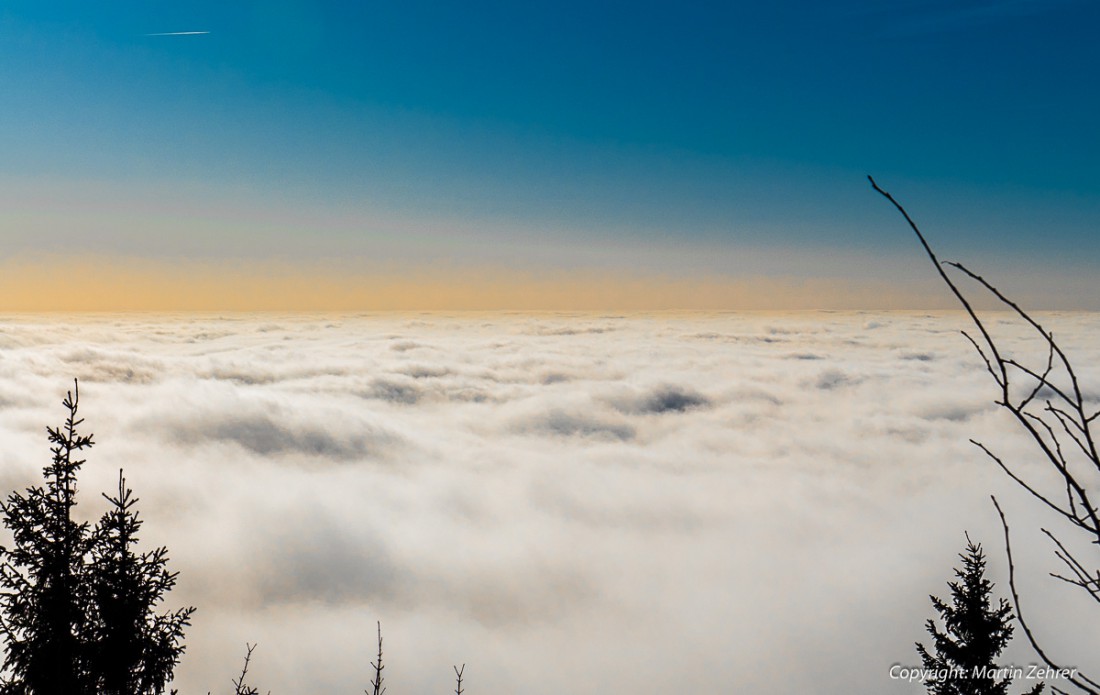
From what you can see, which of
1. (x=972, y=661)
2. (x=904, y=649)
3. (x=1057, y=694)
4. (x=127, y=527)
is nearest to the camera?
(x=1057, y=694)

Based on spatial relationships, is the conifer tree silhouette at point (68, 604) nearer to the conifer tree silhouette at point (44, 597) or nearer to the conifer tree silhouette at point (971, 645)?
the conifer tree silhouette at point (44, 597)

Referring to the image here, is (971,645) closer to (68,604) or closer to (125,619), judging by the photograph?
(125,619)

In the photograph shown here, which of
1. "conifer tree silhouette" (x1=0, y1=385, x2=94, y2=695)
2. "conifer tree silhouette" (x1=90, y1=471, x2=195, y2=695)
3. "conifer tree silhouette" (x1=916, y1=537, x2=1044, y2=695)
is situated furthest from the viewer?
"conifer tree silhouette" (x1=916, y1=537, x2=1044, y2=695)

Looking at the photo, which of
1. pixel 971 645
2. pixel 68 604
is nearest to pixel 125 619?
pixel 68 604

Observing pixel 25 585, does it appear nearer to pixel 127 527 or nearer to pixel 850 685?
pixel 127 527

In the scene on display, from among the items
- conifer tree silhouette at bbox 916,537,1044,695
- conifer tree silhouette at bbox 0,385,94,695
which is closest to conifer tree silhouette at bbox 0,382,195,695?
conifer tree silhouette at bbox 0,385,94,695

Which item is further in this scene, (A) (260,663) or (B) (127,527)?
(A) (260,663)

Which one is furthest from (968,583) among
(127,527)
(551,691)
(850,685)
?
(850,685)

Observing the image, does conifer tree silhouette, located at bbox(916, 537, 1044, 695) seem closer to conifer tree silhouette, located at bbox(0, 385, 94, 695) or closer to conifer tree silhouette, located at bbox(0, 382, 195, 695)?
conifer tree silhouette, located at bbox(0, 382, 195, 695)
